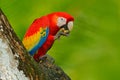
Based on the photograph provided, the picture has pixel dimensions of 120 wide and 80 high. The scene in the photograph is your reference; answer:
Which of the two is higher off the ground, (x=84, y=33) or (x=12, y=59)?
(x=12, y=59)

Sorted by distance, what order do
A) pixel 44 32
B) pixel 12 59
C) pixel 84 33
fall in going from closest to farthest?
pixel 12 59
pixel 44 32
pixel 84 33

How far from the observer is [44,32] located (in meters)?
1.72

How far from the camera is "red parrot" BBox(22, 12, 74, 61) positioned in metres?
1.72

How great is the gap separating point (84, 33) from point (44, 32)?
199 cm

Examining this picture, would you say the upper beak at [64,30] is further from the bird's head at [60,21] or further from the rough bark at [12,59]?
the rough bark at [12,59]

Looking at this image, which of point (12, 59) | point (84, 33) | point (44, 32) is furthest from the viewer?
point (84, 33)

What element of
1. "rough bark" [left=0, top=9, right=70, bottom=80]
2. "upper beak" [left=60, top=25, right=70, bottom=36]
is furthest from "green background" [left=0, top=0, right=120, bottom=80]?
"rough bark" [left=0, top=9, right=70, bottom=80]

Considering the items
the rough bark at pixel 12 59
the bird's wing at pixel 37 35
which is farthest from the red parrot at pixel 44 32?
the rough bark at pixel 12 59

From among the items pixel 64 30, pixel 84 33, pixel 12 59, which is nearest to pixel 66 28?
pixel 64 30

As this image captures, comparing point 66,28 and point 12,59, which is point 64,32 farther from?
point 12,59

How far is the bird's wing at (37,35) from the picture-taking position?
1711mm

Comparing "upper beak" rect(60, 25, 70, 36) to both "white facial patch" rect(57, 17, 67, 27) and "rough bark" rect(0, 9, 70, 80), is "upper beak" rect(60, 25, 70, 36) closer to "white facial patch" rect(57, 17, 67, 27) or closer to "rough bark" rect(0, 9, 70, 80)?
"white facial patch" rect(57, 17, 67, 27)

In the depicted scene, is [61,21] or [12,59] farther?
[61,21]

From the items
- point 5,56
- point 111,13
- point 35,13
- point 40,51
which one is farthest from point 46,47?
point 111,13
